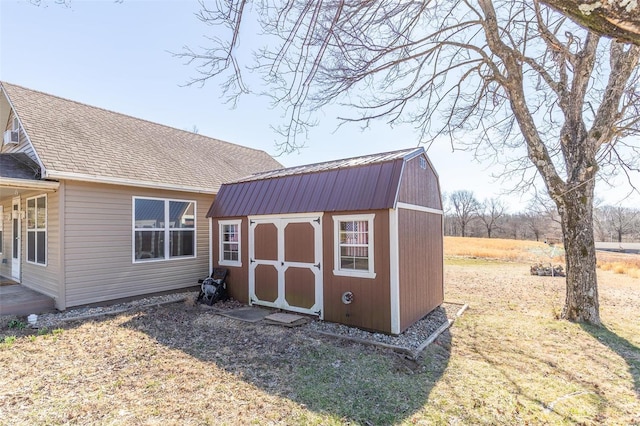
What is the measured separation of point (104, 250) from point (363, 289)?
6.00 metres

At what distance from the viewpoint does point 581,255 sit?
6.63m

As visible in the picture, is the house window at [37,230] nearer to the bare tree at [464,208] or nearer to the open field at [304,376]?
the open field at [304,376]

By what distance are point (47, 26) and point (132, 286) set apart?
5629 mm

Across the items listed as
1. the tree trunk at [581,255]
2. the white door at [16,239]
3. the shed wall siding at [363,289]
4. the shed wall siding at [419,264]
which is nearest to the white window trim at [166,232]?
the white door at [16,239]

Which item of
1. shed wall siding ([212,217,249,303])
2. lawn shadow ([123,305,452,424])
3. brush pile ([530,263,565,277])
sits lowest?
brush pile ([530,263,565,277])

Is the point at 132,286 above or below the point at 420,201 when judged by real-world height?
below

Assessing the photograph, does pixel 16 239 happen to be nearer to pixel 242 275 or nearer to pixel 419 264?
pixel 242 275

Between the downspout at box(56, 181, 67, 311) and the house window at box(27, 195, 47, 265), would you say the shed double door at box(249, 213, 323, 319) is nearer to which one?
the downspout at box(56, 181, 67, 311)

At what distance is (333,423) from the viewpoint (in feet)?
10.4

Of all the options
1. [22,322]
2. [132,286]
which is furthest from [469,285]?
[22,322]

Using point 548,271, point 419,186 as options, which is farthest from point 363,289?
point 548,271

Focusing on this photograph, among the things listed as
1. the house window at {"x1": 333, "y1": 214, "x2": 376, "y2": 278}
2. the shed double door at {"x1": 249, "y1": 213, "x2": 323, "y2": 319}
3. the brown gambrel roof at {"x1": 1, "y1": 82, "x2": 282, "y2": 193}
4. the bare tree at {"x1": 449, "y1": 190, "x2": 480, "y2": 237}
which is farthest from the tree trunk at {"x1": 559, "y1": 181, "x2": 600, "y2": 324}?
the bare tree at {"x1": 449, "y1": 190, "x2": 480, "y2": 237}

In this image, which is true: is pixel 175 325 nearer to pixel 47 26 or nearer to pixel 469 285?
pixel 47 26

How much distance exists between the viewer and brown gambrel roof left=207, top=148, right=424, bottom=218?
229 inches
